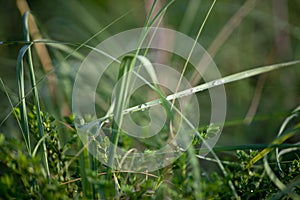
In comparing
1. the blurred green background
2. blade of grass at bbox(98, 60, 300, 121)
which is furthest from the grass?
the blurred green background

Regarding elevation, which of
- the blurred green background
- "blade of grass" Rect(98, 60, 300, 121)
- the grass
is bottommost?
the grass

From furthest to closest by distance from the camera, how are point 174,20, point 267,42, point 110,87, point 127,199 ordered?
point 174,20 → point 267,42 → point 110,87 → point 127,199

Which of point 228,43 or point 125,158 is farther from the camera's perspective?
point 228,43

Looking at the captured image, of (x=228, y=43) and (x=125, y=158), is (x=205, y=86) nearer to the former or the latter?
(x=125, y=158)

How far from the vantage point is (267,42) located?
215cm

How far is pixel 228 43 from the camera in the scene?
6.92ft

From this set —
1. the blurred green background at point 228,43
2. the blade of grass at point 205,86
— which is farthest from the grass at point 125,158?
the blurred green background at point 228,43

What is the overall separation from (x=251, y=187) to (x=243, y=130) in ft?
2.99

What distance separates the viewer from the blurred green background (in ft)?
5.54

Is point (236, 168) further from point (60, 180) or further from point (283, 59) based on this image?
point (283, 59)

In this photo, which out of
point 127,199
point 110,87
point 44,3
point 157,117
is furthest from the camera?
point 44,3

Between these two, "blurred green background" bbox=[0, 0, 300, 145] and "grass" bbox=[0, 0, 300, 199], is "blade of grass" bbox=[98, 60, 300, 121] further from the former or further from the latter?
"blurred green background" bbox=[0, 0, 300, 145]

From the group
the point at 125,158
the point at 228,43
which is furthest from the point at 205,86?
the point at 228,43

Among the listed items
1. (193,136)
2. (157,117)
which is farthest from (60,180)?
(157,117)
